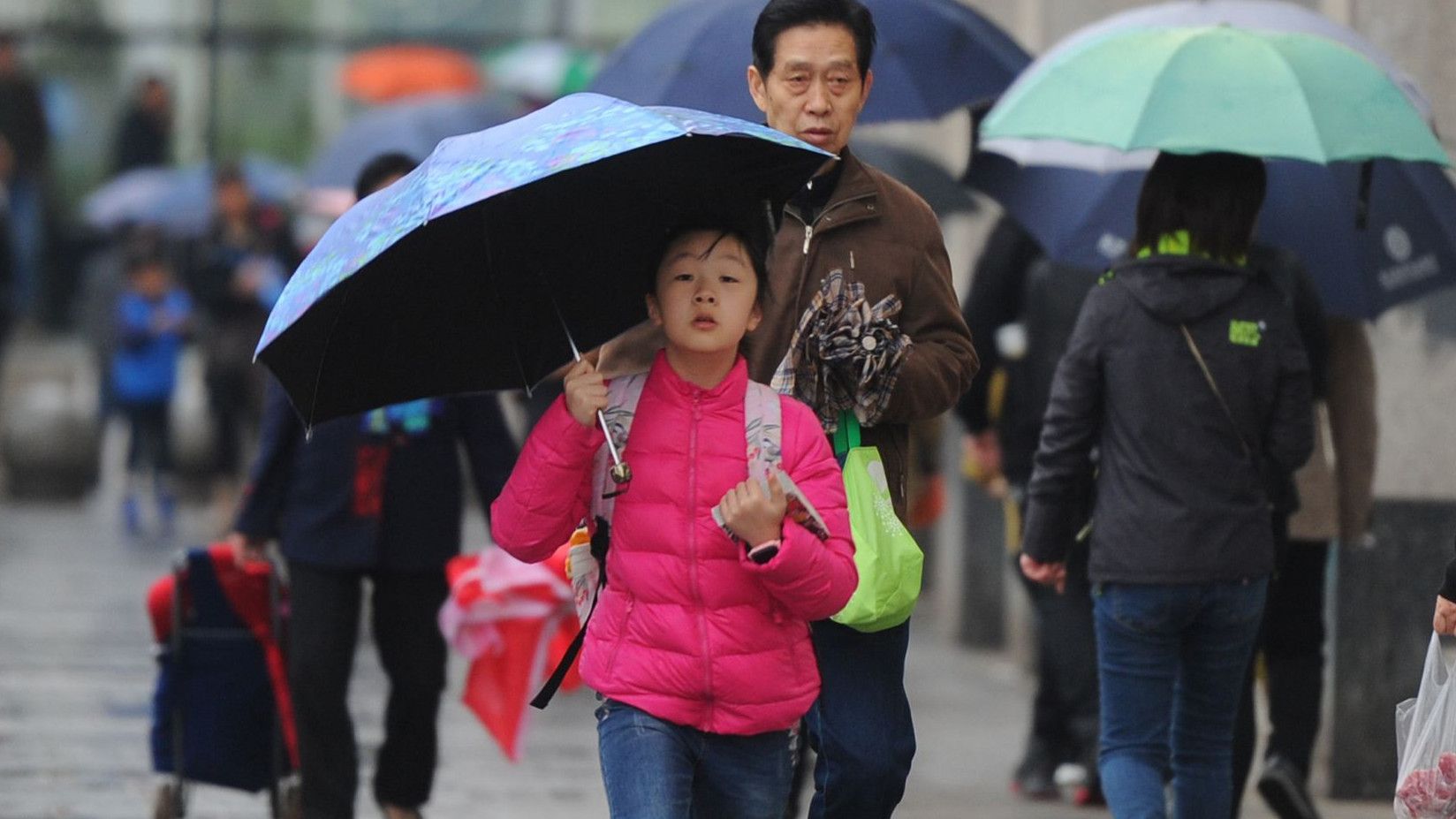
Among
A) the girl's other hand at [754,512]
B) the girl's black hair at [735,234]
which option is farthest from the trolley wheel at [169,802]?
the girl's other hand at [754,512]

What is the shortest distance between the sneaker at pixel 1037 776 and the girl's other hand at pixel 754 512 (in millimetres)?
3996

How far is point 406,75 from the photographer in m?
24.5

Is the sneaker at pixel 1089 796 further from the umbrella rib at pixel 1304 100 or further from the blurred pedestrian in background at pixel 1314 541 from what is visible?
the umbrella rib at pixel 1304 100

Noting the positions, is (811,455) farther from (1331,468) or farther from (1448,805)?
(1331,468)

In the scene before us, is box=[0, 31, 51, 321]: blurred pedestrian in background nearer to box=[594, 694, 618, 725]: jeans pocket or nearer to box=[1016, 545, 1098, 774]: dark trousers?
box=[1016, 545, 1098, 774]: dark trousers

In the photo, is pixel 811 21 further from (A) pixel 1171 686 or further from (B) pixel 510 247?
(A) pixel 1171 686

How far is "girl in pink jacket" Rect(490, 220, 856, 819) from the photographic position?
14.9ft

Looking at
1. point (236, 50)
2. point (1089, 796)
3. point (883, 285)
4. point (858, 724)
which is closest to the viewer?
point (858, 724)

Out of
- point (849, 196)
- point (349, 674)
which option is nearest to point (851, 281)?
point (849, 196)

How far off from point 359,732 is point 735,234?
4.95 m

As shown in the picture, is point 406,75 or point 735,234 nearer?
point 735,234

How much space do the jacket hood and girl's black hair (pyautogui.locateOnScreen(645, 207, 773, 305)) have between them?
1.32m

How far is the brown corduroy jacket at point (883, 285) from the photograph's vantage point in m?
5.09

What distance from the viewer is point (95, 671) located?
10391 millimetres
